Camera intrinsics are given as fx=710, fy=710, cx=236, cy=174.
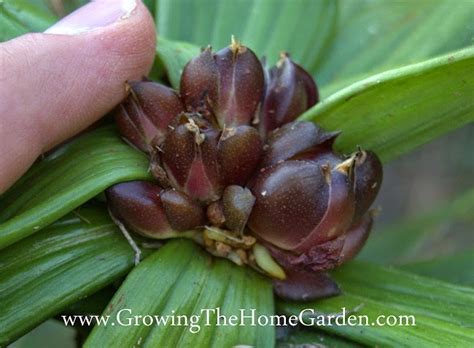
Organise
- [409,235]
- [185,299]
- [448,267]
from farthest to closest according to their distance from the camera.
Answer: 1. [409,235]
2. [448,267]
3. [185,299]

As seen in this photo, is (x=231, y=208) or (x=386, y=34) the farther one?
(x=386, y=34)

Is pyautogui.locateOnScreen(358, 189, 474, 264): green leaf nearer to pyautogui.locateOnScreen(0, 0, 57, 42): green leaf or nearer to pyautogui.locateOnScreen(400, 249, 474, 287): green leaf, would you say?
pyautogui.locateOnScreen(400, 249, 474, 287): green leaf

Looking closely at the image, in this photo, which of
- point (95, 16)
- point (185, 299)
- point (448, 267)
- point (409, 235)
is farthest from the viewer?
point (409, 235)

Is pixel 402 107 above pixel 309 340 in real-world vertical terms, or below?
above

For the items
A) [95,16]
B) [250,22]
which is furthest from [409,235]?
[95,16]

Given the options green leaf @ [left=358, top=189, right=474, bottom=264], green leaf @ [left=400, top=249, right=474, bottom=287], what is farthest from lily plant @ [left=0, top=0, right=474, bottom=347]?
green leaf @ [left=358, top=189, right=474, bottom=264]

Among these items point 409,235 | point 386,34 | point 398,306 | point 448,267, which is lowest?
point 409,235

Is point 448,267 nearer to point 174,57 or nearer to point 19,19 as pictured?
point 174,57

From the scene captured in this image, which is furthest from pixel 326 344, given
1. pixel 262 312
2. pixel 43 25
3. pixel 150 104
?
pixel 43 25
